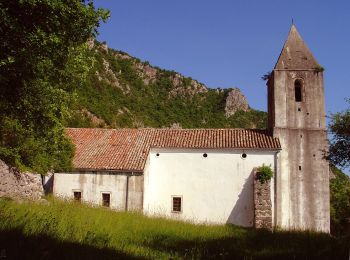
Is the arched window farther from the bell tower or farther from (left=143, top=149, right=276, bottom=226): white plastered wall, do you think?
(left=143, top=149, right=276, bottom=226): white plastered wall

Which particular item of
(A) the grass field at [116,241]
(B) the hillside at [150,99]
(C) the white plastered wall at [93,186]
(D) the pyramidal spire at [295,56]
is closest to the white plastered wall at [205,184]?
(C) the white plastered wall at [93,186]

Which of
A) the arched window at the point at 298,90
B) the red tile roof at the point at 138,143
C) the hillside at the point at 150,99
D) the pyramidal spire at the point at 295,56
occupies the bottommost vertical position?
the red tile roof at the point at 138,143

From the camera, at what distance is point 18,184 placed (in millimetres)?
15148

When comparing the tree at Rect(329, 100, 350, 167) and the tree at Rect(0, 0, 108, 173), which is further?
the tree at Rect(329, 100, 350, 167)

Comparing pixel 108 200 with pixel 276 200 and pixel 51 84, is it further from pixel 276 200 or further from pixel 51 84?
pixel 51 84

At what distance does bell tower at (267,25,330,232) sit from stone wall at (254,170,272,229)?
3.66ft

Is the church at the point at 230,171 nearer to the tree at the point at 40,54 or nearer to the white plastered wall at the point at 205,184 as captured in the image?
the white plastered wall at the point at 205,184

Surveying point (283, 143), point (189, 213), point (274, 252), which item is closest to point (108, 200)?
point (189, 213)

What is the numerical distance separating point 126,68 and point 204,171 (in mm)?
59748

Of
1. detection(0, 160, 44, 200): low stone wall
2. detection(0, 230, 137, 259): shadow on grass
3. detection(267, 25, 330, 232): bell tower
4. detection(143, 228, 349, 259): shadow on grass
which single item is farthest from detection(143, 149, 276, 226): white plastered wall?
detection(0, 230, 137, 259): shadow on grass

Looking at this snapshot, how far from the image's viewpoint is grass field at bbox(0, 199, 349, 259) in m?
8.26

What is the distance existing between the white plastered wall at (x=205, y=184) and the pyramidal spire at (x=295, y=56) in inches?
277

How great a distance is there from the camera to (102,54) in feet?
261

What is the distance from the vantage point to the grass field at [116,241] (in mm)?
8258
